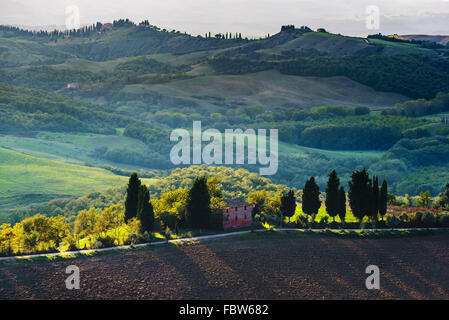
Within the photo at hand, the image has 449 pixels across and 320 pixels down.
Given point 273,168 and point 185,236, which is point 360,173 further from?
point 273,168

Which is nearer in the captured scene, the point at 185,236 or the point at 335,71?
the point at 185,236

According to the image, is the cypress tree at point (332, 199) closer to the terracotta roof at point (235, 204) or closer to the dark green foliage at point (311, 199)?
the dark green foliage at point (311, 199)

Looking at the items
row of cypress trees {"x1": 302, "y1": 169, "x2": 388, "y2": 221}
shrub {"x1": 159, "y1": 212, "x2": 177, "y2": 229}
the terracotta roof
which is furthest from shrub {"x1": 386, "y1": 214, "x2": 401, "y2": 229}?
shrub {"x1": 159, "y1": 212, "x2": 177, "y2": 229}

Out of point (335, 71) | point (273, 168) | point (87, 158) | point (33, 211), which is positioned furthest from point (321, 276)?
point (335, 71)

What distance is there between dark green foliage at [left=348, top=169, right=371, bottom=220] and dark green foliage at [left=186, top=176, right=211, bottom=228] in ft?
43.8

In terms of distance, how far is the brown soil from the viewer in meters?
33.4

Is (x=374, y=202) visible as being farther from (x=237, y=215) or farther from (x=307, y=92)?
(x=307, y=92)

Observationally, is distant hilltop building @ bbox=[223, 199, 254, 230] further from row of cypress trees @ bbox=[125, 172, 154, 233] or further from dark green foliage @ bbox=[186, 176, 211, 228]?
row of cypress trees @ bbox=[125, 172, 154, 233]

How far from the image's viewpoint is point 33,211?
10712cm

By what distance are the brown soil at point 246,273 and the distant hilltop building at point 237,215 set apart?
3.67 metres

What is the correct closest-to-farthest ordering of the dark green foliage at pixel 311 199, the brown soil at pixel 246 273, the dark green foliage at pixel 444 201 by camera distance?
the brown soil at pixel 246 273 < the dark green foliage at pixel 311 199 < the dark green foliage at pixel 444 201

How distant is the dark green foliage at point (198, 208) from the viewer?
1855 inches

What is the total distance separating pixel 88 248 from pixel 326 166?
11751 cm

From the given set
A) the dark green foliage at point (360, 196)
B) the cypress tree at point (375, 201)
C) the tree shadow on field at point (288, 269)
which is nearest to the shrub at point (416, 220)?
the cypress tree at point (375, 201)
